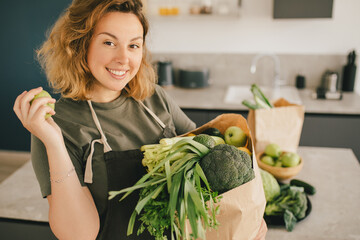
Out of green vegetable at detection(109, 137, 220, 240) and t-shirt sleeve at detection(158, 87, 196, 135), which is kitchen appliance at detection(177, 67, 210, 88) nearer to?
t-shirt sleeve at detection(158, 87, 196, 135)

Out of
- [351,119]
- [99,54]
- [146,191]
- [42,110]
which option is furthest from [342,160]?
[42,110]

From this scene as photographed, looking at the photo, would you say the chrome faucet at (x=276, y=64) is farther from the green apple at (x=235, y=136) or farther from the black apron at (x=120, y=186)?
the black apron at (x=120, y=186)

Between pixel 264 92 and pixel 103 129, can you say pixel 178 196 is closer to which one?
pixel 103 129

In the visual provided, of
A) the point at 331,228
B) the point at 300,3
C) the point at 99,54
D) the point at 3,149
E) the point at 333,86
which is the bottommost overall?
the point at 3,149

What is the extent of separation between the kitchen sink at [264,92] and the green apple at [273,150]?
1.26m

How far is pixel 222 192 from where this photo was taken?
0.88 metres

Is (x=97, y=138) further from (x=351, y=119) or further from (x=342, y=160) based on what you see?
(x=351, y=119)

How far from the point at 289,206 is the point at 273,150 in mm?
321

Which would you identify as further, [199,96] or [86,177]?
[199,96]

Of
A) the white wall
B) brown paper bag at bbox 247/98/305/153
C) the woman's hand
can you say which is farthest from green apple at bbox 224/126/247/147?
the white wall

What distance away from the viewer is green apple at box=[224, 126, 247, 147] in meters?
1.11

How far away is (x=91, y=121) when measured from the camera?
3.80 feet

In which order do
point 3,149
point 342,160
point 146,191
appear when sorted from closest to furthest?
point 146,191 → point 342,160 → point 3,149

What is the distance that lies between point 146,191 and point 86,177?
0.30 meters
